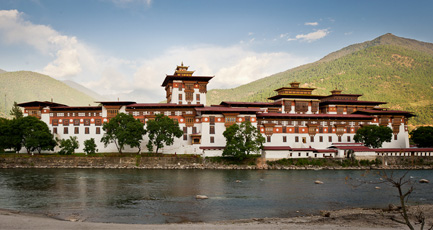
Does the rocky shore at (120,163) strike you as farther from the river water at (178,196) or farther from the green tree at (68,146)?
the river water at (178,196)

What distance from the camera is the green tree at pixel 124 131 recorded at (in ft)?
195

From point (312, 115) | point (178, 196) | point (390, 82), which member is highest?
point (390, 82)

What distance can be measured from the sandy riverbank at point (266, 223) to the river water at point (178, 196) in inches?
91.7

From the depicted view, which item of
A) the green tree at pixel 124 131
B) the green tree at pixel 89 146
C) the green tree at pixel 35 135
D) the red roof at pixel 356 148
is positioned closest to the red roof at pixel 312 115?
the red roof at pixel 356 148

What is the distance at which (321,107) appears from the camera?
280 feet

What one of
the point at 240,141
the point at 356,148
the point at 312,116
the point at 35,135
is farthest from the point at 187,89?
the point at 356,148

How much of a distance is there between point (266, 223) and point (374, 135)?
5350cm

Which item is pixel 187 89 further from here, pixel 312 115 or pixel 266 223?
pixel 266 223

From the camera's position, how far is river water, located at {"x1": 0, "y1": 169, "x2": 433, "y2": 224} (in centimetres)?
2734

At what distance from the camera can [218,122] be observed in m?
64.6

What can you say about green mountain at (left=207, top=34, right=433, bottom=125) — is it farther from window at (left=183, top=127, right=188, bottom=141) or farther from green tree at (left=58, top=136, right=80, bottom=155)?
green tree at (left=58, top=136, right=80, bottom=155)

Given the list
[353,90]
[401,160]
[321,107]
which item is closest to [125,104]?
[321,107]

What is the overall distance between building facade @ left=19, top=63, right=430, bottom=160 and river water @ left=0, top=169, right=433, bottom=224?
1595 cm

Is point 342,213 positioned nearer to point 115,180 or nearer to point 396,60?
point 115,180
